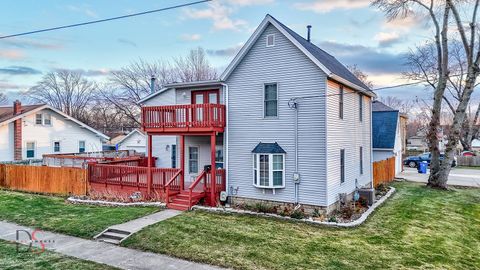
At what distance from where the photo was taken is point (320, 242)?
947cm

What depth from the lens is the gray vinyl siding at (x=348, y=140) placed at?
12.7m

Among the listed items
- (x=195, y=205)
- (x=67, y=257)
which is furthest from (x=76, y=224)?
(x=195, y=205)

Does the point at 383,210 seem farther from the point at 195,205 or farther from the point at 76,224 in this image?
the point at 76,224

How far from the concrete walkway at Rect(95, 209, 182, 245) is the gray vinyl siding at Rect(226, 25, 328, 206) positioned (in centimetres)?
382

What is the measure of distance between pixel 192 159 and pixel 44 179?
28.7ft

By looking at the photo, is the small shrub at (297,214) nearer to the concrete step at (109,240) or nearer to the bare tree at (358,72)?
the concrete step at (109,240)

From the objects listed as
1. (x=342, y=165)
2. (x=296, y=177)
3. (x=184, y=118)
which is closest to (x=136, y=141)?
(x=184, y=118)

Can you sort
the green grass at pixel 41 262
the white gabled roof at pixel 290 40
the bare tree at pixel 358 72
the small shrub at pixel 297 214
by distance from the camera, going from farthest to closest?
1. the bare tree at pixel 358 72
2. the white gabled roof at pixel 290 40
3. the small shrub at pixel 297 214
4. the green grass at pixel 41 262

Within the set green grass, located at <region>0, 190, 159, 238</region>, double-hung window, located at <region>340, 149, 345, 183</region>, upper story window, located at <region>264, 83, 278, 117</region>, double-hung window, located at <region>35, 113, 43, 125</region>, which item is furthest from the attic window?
double-hung window, located at <region>35, 113, 43, 125</region>

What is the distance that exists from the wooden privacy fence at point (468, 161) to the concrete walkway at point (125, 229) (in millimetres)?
38749

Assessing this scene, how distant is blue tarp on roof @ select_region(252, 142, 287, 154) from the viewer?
12961 millimetres

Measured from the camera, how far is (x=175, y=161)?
760 inches

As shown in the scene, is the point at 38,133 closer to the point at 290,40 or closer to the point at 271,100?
the point at 271,100

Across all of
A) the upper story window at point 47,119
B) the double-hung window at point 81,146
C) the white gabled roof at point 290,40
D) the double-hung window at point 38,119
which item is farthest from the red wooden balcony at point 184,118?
the double-hung window at point 81,146
